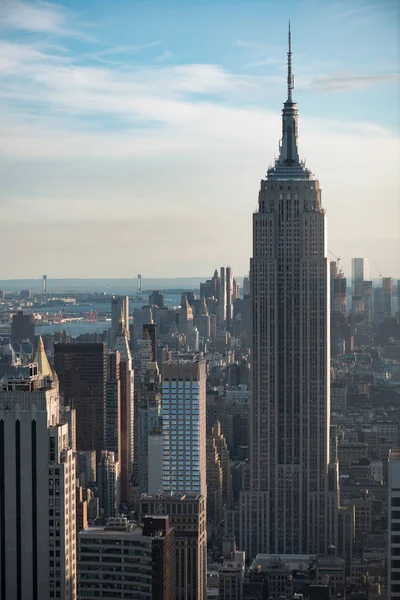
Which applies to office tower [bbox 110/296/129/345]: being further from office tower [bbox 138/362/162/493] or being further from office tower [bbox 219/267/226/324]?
office tower [bbox 219/267/226/324]

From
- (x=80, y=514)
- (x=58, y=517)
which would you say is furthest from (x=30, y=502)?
(x=80, y=514)

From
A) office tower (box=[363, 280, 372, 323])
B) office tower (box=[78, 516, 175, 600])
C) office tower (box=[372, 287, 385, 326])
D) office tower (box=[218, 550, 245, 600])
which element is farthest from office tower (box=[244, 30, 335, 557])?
office tower (box=[78, 516, 175, 600])

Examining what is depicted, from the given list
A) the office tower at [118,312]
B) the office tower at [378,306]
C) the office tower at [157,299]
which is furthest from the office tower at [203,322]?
the office tower at [378,306]

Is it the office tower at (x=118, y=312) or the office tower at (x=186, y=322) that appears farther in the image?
the office tower at (x=186, y=322)

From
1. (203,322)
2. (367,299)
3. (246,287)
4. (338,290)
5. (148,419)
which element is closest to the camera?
(367,299)

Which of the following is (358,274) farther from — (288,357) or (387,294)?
(288,357)

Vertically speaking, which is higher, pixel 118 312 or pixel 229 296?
pixel 229 296

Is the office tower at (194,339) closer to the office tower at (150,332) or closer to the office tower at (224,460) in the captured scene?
the office tower at (150,332)

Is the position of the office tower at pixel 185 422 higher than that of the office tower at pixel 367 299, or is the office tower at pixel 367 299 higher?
the office tower at pixel 367 299
